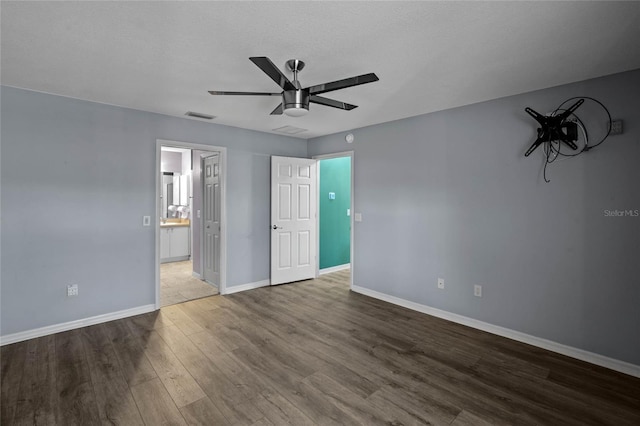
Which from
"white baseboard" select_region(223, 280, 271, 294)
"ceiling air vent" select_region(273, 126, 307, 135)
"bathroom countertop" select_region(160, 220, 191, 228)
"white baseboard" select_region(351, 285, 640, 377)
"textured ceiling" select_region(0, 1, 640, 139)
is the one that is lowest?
"white baseboard" select_region(351, 285, 640, 377)

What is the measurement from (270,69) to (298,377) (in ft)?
7.79

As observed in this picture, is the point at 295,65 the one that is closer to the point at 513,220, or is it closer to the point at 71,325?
the point at 513,220

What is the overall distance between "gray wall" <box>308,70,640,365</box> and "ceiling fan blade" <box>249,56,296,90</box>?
7.78 ft

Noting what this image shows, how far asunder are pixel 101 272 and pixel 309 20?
3613 mm

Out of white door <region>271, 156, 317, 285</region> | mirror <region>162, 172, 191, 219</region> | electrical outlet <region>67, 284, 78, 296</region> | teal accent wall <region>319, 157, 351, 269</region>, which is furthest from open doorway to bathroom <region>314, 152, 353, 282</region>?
mirror <region>162, 172, 191, 219</region>

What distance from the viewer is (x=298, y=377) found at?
2.59 m

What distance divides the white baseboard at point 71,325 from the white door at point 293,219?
1.99 metres

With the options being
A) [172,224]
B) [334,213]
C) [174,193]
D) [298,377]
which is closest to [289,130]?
[334,213]

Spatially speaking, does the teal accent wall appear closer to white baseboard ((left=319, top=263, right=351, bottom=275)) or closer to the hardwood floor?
white baseboard ((left=319, top=263, right=351, bottom=275))

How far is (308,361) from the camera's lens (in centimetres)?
285

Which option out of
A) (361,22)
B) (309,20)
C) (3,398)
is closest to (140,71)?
(309,20)

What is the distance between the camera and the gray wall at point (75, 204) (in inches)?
125

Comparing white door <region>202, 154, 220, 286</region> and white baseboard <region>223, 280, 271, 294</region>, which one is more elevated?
white door <region>202, 154, 220, 286</region>

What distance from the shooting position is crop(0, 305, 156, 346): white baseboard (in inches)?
125
